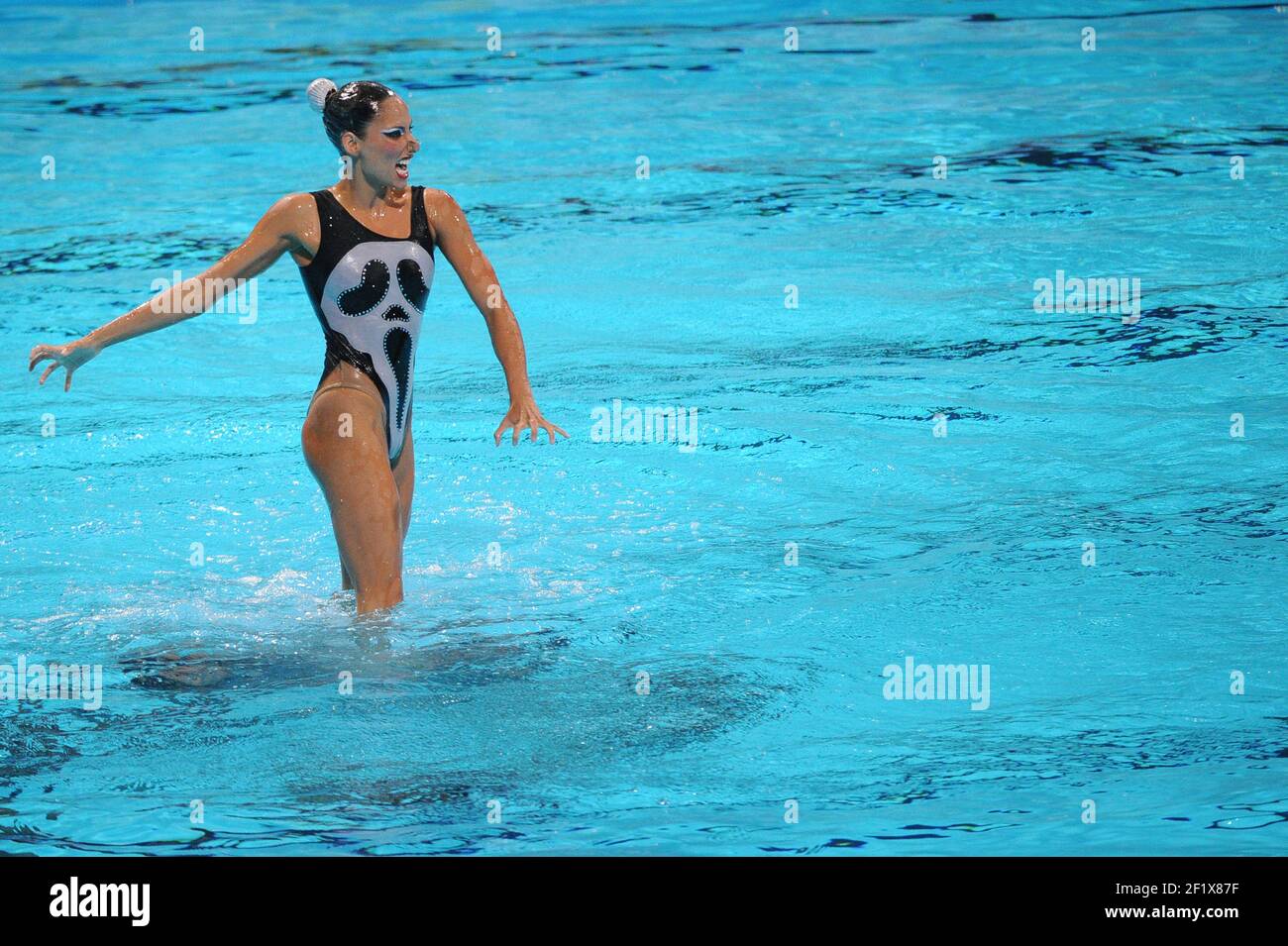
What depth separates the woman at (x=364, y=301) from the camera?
4.59 metres

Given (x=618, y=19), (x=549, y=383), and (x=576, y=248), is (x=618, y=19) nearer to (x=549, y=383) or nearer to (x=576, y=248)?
(x=576, y=248)

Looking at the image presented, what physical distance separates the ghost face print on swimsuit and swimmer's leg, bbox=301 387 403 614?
129 millimetres

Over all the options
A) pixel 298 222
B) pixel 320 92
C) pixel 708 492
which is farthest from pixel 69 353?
pixel 708 492

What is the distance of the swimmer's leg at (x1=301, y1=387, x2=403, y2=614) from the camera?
15.1ft

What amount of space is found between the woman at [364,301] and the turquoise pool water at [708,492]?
15.3 inches

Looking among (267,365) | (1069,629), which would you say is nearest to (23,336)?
(267,365)

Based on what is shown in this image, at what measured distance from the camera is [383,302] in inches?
186

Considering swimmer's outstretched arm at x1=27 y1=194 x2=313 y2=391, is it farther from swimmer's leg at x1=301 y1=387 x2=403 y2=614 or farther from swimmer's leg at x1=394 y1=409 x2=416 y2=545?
swimmer's leg at x1=394 y1=409 x2=416 y2=545

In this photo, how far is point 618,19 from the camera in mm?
17766

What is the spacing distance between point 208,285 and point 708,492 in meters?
2.44

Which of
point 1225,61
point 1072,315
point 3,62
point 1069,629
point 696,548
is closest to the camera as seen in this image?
point 1069,629

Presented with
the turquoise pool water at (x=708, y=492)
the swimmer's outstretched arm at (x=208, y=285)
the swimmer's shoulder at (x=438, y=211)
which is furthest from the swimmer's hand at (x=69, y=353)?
the swimmer's shoulder at (x=438, y=211)

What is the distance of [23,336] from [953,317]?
16.9 ft
